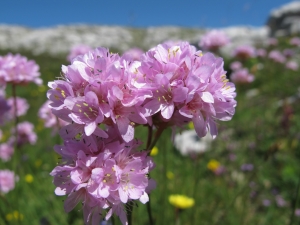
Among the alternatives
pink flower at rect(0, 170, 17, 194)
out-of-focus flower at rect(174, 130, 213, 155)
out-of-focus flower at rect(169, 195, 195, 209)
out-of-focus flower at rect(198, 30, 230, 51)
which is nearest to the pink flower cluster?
out-of-focus flower at rect(169, 195, 195, 209)

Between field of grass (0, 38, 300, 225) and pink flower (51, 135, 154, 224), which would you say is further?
field of grass (0, 38, 300, 225)

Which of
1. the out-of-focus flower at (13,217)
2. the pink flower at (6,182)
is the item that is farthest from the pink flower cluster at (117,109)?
the pink flower at (6,182)

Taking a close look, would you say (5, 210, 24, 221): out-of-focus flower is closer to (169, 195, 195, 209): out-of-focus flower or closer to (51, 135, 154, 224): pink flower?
(51, 135, 154, 224): pink flower

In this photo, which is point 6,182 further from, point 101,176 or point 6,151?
point 101,176

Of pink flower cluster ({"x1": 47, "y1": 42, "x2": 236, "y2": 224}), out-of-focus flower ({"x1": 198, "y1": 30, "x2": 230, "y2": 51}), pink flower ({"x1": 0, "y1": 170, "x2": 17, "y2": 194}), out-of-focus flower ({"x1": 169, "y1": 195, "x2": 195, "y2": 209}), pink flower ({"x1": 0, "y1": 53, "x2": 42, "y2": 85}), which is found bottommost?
out-of-focus flower ({"x1": 169, "y1": 195, "x2": 195, "y2": 209})

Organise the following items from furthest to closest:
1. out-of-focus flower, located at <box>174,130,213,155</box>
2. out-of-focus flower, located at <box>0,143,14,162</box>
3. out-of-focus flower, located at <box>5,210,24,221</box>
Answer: out-of-focus flower, located at <box>174,130,213,155</box> < out-of-focus flower, located at <box>0,143,14,162</box> < out-of-focus flower, located at <box>5,210,24,221</box>

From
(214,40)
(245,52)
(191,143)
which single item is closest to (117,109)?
(214,40)
